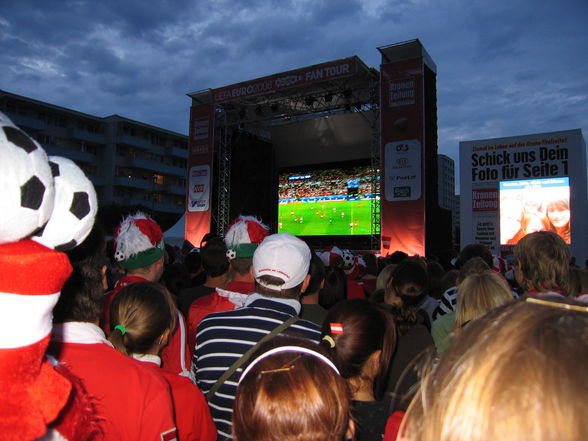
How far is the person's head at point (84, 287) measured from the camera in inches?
54.2

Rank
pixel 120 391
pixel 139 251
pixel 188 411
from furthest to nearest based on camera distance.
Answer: pixel 139 251 < pixel 188 411 < pixel 120 391

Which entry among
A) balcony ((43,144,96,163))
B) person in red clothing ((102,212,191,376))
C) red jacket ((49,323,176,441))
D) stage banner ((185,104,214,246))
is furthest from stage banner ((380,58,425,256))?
balcony ((43,144,96,163))

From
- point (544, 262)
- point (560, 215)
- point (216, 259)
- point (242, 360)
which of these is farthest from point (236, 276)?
point (560, 215)

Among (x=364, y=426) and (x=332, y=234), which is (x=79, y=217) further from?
(x=332, y=234)

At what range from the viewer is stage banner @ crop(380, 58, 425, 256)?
11727 millimetres

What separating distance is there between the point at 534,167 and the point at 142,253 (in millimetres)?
9583

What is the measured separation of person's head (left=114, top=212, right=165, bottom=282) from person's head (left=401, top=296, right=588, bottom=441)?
2452 millimetres

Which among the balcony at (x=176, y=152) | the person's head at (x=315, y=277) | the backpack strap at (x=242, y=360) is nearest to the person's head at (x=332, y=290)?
the person's head at (x=315, y=277)

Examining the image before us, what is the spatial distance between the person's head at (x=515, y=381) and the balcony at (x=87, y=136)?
44.2m

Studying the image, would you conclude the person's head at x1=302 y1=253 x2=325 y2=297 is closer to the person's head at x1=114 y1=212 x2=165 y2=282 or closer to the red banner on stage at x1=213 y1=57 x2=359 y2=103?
the person's head at x1=114 y1=212 x2=165 y2=282

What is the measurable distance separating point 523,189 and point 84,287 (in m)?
10.4

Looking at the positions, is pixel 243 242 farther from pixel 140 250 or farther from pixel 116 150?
pixel 116 150

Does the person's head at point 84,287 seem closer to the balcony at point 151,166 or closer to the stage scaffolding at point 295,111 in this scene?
the stage scaffolding at point 295,111

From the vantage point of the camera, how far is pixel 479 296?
2.38 meters
